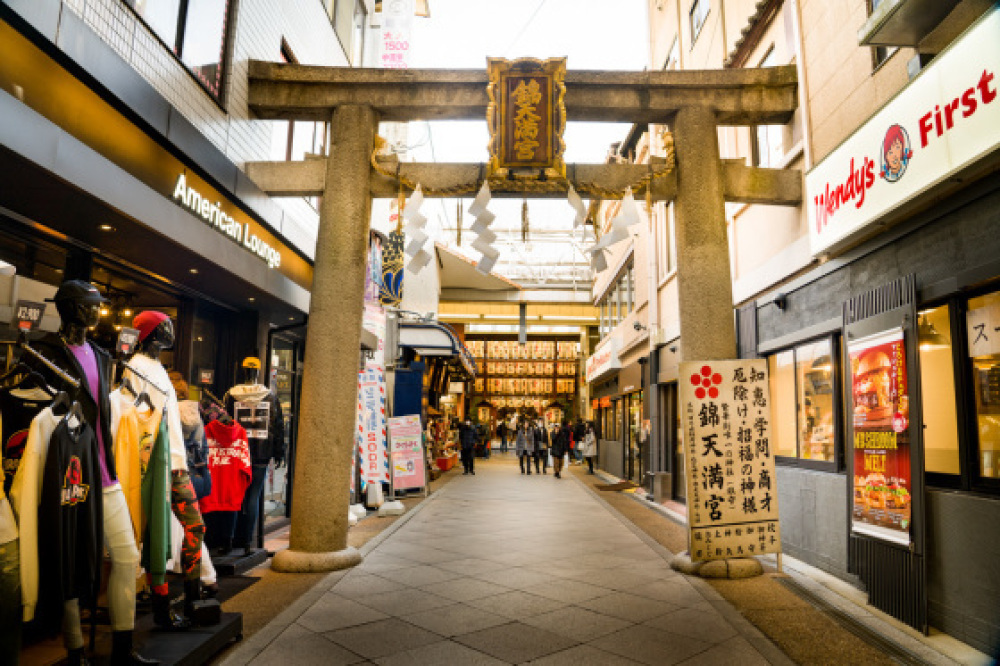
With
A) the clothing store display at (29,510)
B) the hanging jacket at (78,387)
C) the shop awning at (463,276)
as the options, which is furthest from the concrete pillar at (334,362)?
the shop awning at (463,276)

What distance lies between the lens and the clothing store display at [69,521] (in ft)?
9.21

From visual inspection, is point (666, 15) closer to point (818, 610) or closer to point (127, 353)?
point (818, 610)

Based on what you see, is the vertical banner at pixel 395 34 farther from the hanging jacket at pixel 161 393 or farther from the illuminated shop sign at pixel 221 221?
the hanging jacket at pixel 161 393

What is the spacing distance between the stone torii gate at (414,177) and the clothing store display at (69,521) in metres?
3.66

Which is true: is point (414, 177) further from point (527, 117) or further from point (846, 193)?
point (846, 193)

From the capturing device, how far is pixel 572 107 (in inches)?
295

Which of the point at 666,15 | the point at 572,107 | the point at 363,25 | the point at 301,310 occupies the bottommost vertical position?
the point at 301,310

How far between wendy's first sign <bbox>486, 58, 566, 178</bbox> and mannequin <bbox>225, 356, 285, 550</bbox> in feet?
11.8

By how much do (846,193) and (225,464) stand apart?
6584 millimetres

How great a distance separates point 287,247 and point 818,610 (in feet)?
24.2

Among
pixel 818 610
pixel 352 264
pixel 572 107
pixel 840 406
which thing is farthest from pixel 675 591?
pixel 572 107

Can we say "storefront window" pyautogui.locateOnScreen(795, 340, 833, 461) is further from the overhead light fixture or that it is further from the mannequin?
the mannequin

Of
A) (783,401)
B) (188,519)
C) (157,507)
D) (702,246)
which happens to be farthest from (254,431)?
(783,401)

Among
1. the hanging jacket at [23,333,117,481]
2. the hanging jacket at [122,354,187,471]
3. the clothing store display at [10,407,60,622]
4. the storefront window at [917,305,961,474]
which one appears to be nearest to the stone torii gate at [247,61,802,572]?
the storefront window at [917,305,961,474]
